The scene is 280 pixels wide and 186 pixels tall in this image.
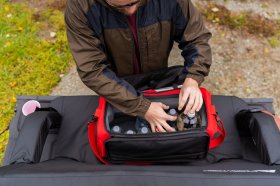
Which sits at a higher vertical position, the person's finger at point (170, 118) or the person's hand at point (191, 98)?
the person's hand at point (191, 98)

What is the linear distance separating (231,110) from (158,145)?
0.68 meters

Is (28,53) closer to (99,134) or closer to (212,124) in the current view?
(99,134)

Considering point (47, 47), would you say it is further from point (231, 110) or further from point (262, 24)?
point (262, 24)

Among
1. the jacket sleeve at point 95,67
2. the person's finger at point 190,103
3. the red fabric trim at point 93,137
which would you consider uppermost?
the jacket sleeve at point 95,67

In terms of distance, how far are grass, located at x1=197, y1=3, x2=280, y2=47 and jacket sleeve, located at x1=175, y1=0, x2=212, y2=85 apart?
1.51 m

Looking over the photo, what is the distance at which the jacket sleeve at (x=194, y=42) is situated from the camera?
5.65 feet

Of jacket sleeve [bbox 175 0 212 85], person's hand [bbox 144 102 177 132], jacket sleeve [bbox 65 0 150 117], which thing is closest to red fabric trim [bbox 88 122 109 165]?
jacket sleeve [bbox 65 0 150 117]

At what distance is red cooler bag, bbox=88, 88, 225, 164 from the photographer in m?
1.59

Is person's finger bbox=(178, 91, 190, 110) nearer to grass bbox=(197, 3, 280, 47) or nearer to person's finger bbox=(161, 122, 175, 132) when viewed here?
person's finger bbox=(161, 122, 175, 132)

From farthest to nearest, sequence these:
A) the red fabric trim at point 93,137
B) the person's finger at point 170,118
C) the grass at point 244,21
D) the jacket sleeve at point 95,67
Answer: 1. the grass at point 244,21
2. the red fabric trim at point 93,137
3. the person's finger at point 170,118
4. the jacket sleeve at point 95,67

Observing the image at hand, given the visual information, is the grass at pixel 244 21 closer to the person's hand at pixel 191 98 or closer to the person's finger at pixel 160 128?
the person's hand at pixel 191 98

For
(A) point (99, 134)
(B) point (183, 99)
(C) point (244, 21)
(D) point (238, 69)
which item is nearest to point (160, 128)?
(B) point (183, 99)

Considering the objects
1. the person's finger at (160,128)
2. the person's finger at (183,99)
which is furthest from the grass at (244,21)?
the person's finger at (160,128)

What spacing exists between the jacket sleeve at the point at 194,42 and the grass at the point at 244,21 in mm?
1510
